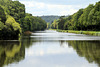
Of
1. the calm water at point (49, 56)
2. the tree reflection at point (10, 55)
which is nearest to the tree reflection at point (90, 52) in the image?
the calm water at point (49, 56)

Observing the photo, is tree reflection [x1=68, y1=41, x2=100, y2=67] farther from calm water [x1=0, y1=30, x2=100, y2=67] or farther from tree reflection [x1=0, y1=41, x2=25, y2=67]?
tree reflection [x1=0, y1=41, x2=25, y2=67]

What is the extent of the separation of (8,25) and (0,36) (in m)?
3.16

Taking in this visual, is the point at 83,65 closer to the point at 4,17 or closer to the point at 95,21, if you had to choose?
the point at 4,17

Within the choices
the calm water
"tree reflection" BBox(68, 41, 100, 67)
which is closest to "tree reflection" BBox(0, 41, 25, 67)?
the calm water

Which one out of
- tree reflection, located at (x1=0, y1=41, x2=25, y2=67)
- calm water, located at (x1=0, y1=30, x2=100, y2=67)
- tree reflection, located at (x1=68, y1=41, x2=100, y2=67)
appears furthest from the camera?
tree reflection, located at (x1=68, y1=41, x2=100, y2=67)

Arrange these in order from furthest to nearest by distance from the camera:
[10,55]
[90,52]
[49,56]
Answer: [90,52] → [10,55] → [49,56]

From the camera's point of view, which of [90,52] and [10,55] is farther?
[90,52]

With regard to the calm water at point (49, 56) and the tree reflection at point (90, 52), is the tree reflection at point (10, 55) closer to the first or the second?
the calm water at point (49, 56)

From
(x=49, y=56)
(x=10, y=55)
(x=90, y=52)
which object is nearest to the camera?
(x=49, y=56)

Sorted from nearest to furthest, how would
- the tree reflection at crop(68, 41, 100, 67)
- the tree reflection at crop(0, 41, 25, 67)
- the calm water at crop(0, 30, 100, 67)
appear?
1. the calm water at crop(0, 30, 100, 67)
2. the tree reflection at crop(0, 41, 25, 67)
3. the tree reflection at crop(68, 41, 100, 67)

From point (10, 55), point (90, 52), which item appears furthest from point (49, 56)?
point (90, 52)

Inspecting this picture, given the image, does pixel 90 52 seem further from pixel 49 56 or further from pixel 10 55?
pixel 10 55

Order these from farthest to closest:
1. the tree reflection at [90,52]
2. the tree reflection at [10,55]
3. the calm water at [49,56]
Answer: the tree reflection at [90,52]
the tree reflection at [10,55]
the calm water at [49,56]

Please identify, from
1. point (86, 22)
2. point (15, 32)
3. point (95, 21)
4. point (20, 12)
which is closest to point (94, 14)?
point (95, 21)
